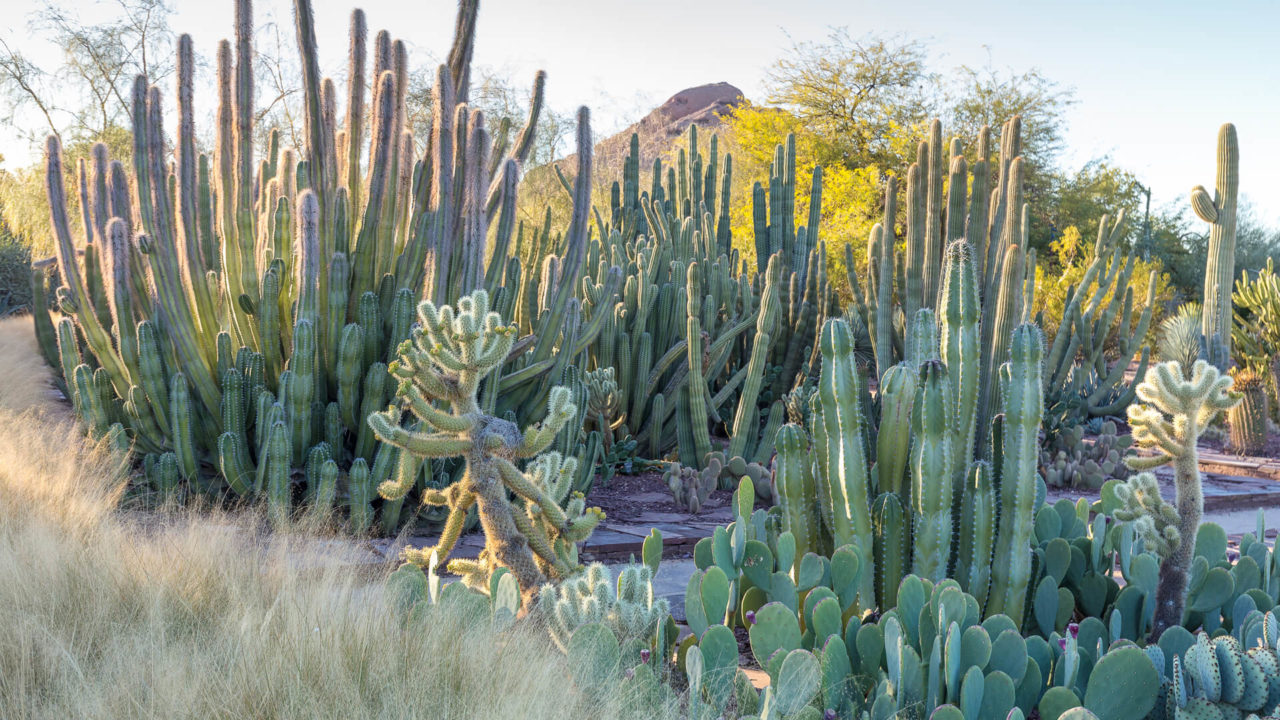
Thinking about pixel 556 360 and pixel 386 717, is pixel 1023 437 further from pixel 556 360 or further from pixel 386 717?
pixel 556 360

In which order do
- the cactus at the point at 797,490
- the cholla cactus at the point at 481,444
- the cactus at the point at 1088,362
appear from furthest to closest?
the cactus at the point at 1088,362 < the cactus at the point at 797,490 < the cholla cactus at the point at 481,444

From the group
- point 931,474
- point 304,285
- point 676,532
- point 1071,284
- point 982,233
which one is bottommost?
point 676,532

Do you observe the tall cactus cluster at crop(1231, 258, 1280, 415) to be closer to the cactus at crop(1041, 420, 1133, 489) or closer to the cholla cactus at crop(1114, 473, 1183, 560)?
the cactus at crop(1041, 420, 1133, 489)

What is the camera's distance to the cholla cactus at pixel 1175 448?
7.62ft

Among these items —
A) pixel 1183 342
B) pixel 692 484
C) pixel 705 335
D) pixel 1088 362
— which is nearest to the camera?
pixel 692 484

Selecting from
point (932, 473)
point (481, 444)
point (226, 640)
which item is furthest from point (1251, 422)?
point (226, 640)

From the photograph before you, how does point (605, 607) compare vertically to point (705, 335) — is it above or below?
below

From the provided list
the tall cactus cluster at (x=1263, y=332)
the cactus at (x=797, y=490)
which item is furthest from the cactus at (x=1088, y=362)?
the cactus at (x=797, y=490)

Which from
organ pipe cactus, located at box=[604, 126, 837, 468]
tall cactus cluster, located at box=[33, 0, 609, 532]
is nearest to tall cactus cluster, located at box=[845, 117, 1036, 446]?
organ pipe cactus, located at box=[604, 126, 837, 468]

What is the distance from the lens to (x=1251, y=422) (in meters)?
8.23

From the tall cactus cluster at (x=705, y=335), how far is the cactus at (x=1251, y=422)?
4172 millimetres

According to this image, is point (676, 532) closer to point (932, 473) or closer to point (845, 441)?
point (845, 441)

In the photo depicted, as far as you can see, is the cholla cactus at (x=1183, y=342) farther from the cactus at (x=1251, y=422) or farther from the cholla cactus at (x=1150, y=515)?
the cholla cactus at (x=1150, y=515)

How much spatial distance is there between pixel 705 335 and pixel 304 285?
2.74 metres
